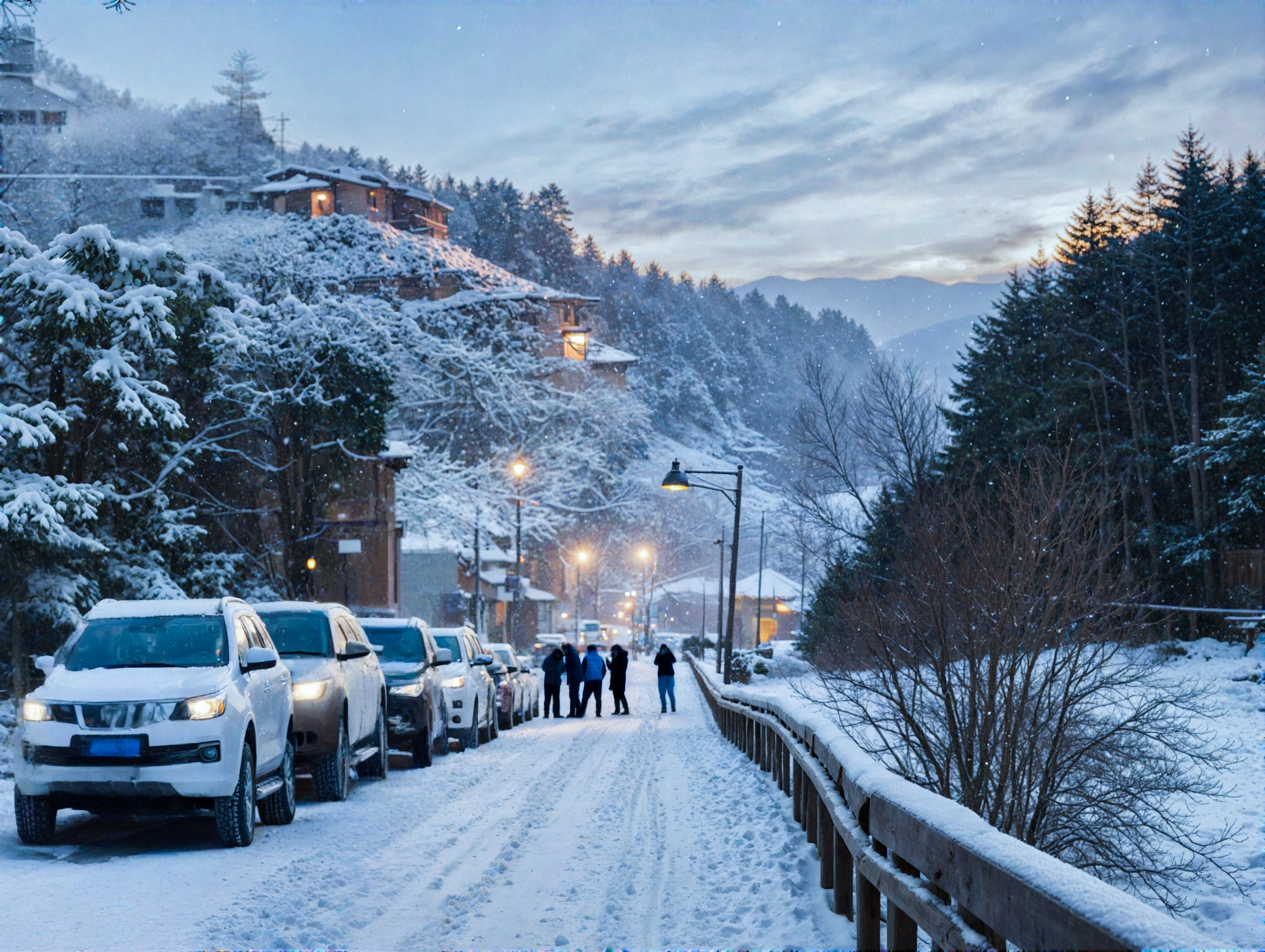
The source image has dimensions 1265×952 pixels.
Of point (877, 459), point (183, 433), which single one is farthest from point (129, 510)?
point (877, 459)

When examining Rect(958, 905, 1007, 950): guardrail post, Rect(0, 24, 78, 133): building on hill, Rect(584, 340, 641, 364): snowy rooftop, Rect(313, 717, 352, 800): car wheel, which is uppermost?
Rect(0, 24, 78, 133): building on hill

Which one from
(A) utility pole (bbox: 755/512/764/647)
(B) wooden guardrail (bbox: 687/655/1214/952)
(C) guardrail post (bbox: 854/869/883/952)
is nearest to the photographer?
(B) wooden guardrail (bbox: 687/655/1214/952)

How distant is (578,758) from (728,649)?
55.8 ft

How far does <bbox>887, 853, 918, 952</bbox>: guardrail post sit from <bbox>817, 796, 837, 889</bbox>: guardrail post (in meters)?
1.97

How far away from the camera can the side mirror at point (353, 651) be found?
13375 millimetres

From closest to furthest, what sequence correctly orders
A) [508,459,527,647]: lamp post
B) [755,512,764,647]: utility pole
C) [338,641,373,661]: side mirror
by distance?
[338,641,373,661]: side mirror, [508,459,527,647]: lamp post, [755,512,764,647]: utility pole

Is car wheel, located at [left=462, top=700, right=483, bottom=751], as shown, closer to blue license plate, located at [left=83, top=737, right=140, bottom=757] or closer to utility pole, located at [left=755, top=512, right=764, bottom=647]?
blue license plate, located at [left=83, top=737, right=140, bottom=757]

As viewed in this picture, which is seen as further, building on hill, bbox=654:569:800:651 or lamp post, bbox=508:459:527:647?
building on hill, bbox=654:569:800:651

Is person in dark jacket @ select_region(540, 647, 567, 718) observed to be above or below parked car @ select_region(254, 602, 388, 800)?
below

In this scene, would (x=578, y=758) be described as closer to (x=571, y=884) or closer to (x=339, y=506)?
(x=571, y=884)

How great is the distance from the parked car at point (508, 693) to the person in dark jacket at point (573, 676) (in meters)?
1.04

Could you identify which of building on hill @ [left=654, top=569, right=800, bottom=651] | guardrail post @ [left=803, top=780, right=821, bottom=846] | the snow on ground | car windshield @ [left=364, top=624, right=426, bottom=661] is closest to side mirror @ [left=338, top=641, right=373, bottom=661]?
car windshield @ [left=364, top=624, right=426, bottom=661]

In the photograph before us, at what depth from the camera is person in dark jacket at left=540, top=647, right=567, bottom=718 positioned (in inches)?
1122

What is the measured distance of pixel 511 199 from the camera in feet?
421
